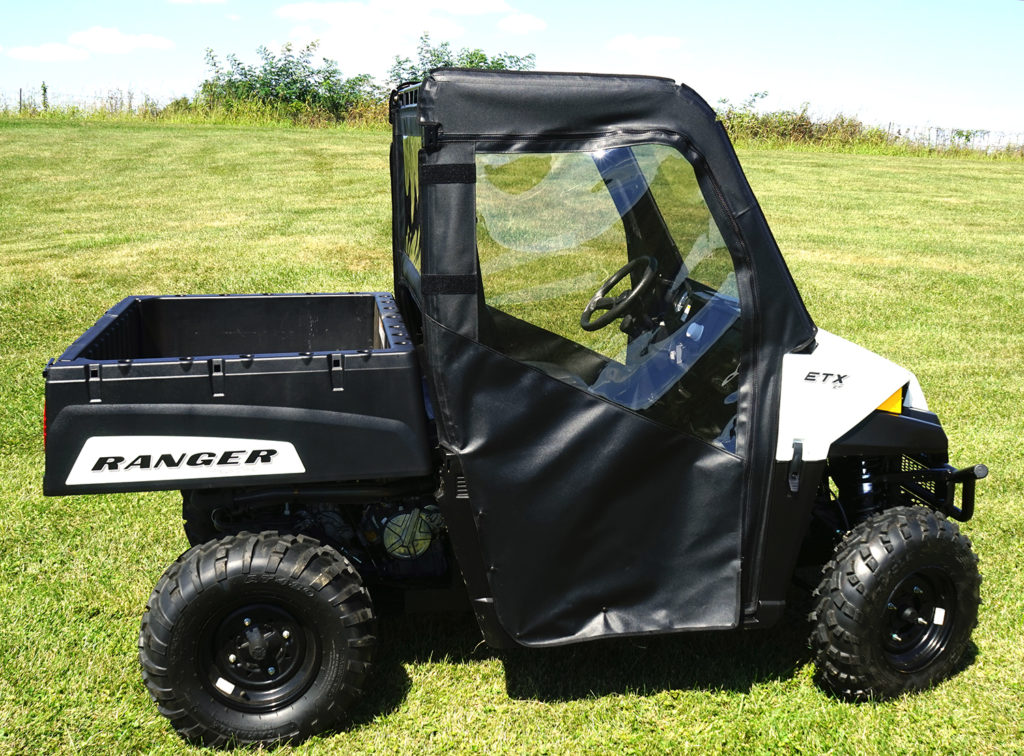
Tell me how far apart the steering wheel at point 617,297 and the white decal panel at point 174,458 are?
94cm

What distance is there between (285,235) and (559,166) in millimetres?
9832

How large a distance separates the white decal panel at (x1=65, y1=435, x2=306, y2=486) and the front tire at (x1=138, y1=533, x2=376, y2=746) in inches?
9.7

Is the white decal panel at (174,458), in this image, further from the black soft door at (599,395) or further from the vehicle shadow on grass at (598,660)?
the vehicle shadow on grass at (598,660)

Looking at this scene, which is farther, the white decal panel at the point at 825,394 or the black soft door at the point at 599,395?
the white decal panel at the point at 825,394

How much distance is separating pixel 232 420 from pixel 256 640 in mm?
666

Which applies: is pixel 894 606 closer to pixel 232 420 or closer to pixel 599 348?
pixel 599 348

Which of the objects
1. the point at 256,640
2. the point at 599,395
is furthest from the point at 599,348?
the point at 256,640

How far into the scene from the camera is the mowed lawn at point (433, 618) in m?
3.06

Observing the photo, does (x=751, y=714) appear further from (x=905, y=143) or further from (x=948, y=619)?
(x=905, y=143)

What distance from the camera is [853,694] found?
3.10 metres

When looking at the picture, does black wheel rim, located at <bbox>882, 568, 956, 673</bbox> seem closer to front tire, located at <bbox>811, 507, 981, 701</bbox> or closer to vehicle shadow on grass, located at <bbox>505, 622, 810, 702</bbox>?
front tire, located at <bbox>811, 507, 981, 701</bbox>

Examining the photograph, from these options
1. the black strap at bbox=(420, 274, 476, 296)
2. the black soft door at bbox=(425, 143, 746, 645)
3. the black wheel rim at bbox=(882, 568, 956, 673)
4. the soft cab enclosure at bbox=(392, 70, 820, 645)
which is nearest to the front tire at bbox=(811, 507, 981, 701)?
the black wheel rim at bbox=(882, 568, 956, 673)

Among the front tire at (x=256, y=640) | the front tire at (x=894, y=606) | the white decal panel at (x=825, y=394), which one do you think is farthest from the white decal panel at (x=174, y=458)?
the front tire at (x=894, y=606)

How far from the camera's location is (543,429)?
275 centimetres
